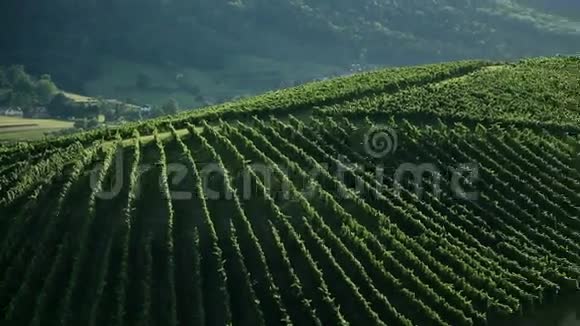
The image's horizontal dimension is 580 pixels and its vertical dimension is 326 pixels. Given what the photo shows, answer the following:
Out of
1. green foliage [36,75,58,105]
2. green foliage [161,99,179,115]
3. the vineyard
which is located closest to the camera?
the vineyard

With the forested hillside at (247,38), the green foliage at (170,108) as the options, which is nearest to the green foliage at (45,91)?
the forested hillside at (247,38)

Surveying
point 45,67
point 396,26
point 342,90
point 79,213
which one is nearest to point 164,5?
point 45,67

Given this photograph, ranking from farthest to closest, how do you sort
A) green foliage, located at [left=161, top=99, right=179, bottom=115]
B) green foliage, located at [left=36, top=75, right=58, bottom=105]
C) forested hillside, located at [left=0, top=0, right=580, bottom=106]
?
forested hillside, located at [left=0, top=0, right=580, bottom=106]
green foliage, located at [left=36, top=75, right=58, bottom=105]
green foliage, located at [left=161, top=99, right=179, bottom=115]

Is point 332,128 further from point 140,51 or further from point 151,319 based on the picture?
point 140,51

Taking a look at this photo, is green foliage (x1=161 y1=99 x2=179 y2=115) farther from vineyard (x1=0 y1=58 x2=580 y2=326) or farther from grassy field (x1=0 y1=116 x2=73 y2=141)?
vineyard (x1=0 y1=58 x2=580 y2=326)

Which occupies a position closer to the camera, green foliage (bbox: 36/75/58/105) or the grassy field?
the grassy field

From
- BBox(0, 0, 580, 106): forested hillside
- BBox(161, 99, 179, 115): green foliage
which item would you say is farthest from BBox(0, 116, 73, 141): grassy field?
BBox(0, 0, 580, 106): forested hillside

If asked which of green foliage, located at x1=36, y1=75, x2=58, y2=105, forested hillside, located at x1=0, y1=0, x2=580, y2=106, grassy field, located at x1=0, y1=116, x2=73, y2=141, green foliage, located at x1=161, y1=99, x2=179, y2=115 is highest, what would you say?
forested hillside, located at x1=0, y1=0, x2=580, y2=106
